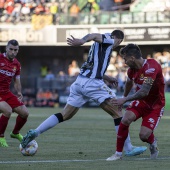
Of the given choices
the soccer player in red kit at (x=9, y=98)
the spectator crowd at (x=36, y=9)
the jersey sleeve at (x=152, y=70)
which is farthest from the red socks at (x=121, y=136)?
the spectator crowd at (x=36, y=9)

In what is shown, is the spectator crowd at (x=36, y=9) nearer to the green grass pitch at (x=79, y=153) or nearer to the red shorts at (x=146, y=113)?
the green grass pitch at (x=79, y=153)

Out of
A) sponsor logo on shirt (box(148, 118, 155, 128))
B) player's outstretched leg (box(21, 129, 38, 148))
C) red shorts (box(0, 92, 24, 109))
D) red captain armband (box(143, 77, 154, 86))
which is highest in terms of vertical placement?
red captain armband (box(143, 77, 154, 86))

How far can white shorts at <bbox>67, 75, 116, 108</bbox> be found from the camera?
11.1 m

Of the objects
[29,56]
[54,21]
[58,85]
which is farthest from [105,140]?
[29,56]

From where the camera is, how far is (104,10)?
3497 centimetres

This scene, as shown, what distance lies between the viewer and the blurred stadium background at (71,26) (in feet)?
108

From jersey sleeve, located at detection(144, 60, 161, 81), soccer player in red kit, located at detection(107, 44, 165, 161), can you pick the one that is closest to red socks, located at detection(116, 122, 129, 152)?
soccer player in red kit, located at detection(107, 44, 165, 161)

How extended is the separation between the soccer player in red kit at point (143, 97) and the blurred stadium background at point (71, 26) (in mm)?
21285

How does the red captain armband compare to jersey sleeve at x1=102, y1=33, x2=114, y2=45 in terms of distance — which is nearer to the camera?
the red captain armband

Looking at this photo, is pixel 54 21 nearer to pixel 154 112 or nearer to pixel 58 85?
pixel 58 85

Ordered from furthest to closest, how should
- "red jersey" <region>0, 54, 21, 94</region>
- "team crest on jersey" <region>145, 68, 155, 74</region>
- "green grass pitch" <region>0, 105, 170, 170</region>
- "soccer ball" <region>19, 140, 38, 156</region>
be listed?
1. "red jersey" <region>0, 54, 21, 94</region>
2. "soccer ball" <region>19, 140, 38, 156</region>
3. "team crest on jersey" <region>145, 68, 155, 74</region>
4. "green grass pitch" <region>0, 105, 170, 170</region>

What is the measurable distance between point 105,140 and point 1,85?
8.42 feet

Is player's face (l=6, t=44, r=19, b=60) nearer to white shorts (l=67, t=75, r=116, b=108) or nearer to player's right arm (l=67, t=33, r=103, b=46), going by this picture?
white shorts (l=67, t=75, r=116, b=108)

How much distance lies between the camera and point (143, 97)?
32.8ft
